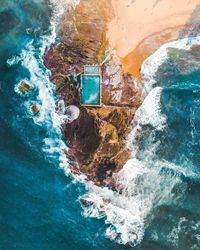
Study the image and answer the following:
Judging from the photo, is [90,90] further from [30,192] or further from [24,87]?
[30,192]

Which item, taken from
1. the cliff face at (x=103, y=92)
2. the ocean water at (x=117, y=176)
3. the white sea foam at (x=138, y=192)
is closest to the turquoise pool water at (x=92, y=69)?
the cliff face at (x=103, y=92)

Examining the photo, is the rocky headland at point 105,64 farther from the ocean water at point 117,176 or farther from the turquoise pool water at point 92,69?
the ocean water at point 117,176

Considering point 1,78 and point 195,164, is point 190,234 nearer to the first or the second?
point 195,164

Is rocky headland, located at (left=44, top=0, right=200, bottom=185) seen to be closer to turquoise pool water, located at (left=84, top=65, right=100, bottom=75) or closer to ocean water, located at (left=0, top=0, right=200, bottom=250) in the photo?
turquoise pool water, located at (left=84, top=65, right=100, bottom=75)

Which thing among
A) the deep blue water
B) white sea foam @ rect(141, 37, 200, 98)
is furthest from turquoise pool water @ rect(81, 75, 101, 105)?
the deep blue water

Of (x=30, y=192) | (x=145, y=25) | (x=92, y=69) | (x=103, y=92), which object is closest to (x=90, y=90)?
(x=103, y=92)

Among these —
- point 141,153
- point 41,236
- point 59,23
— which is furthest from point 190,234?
point 59,23
